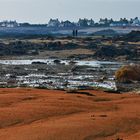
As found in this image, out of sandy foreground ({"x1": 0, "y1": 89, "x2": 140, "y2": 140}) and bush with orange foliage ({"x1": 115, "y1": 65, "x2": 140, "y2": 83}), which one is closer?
sandy foreground ({"x1": 0, "y1": 89, "x2": 140, "y2": 140})

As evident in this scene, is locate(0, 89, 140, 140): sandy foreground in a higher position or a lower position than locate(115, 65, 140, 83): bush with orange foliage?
higher

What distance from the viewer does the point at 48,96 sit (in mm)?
30094

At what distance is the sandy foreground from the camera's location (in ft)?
66.7

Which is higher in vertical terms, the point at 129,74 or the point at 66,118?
the point at 66,118

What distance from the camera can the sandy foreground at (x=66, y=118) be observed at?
20.3 metres

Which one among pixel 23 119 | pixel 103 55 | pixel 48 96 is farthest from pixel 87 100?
pixel 103 55

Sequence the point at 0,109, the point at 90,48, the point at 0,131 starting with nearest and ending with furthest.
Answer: the point at 0,131 < the point at 0,109 < the point at 90,48

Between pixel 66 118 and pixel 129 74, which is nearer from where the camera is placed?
pixel 66 118

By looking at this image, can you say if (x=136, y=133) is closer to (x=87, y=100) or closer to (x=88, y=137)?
(x=88, y=137)

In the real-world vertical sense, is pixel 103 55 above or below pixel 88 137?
below

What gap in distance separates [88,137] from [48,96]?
33.9 feet

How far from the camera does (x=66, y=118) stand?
23375mm

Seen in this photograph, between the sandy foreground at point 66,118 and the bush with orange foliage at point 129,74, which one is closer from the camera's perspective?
the sandy foreground at point 66,118

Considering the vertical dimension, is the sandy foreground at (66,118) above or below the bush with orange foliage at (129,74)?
above
